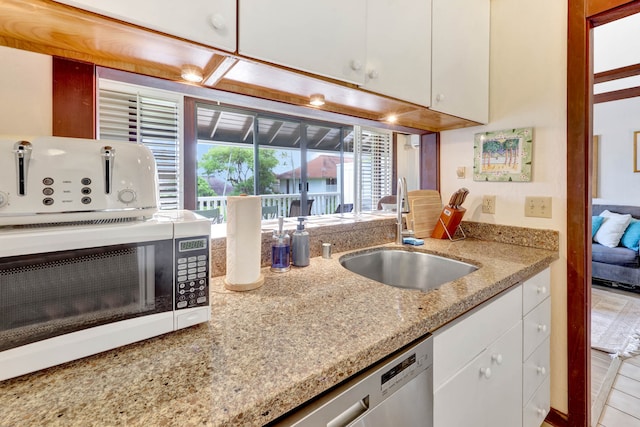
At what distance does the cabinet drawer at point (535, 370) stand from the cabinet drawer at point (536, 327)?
0.11ft

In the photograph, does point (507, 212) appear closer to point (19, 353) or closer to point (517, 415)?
point (517, 415)

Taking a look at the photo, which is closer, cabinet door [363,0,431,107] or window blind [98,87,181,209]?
cabinet door [363,0,431,107]

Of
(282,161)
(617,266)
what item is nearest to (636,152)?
(617,266)

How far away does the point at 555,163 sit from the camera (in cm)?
140

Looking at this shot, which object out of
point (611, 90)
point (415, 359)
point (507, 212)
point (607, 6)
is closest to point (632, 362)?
point (507, 212)

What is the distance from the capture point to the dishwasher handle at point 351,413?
57 centimetres

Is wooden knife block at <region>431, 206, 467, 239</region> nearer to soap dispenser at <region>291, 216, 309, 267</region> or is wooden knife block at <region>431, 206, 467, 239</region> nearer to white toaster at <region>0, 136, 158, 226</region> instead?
soap dispenser at <region>291, 216, 309, 267</region>

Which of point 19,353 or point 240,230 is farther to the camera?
point 240,230

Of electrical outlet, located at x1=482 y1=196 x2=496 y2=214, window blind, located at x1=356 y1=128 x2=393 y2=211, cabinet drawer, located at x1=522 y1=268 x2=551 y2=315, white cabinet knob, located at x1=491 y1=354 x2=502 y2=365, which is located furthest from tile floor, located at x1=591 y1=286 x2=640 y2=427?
window blind, located at x1=356 y1=128 x2=393 y2=211

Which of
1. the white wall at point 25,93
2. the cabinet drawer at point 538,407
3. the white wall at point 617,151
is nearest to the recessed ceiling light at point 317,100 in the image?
the white wall at point 25,93

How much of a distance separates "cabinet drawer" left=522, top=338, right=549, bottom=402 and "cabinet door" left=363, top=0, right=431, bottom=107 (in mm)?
1152

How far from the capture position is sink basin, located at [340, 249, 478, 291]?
134 centimetres

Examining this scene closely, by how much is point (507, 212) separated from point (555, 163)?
32 centimetres

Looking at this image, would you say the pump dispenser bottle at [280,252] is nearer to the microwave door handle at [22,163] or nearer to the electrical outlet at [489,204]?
the microwave door handle at [22,163]
